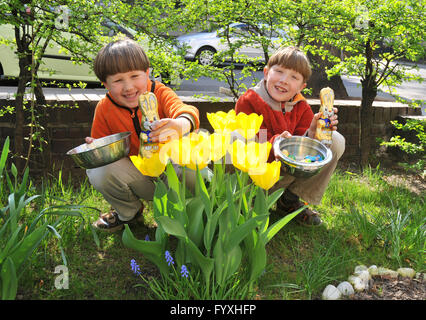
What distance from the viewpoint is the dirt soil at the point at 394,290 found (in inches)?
63.9

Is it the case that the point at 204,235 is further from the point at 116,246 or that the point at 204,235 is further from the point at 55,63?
the point at 55,63

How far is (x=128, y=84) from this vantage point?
5.73 ft

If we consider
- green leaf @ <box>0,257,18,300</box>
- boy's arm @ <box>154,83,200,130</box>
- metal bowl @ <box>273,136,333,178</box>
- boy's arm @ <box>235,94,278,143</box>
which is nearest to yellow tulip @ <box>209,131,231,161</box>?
metal bowl @ <box>273,136,333,178</box>

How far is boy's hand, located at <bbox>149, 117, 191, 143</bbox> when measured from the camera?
1.42 m

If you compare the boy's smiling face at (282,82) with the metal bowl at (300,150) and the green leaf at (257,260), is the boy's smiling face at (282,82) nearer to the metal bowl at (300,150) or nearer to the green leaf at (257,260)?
the metal bowl at (300,150)

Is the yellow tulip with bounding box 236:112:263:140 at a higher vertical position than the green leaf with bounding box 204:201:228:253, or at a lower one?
higher

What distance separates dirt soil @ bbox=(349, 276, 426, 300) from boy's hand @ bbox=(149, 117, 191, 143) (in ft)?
3.20

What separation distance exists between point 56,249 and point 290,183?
1.32m

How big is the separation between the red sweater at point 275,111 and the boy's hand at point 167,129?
0.59 m

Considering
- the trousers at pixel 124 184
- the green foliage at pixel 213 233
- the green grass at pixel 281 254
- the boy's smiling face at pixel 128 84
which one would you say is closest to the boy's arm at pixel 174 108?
the boy's smiling face at pixel 128 84

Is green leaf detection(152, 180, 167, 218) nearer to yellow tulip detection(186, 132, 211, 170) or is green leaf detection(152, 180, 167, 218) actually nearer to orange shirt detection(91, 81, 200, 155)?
yellow tulip detection(186, 132, 211, 170)

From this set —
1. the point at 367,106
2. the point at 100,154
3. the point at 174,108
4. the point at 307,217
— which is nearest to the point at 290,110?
the point at 307,217

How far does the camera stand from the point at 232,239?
1.30 m
